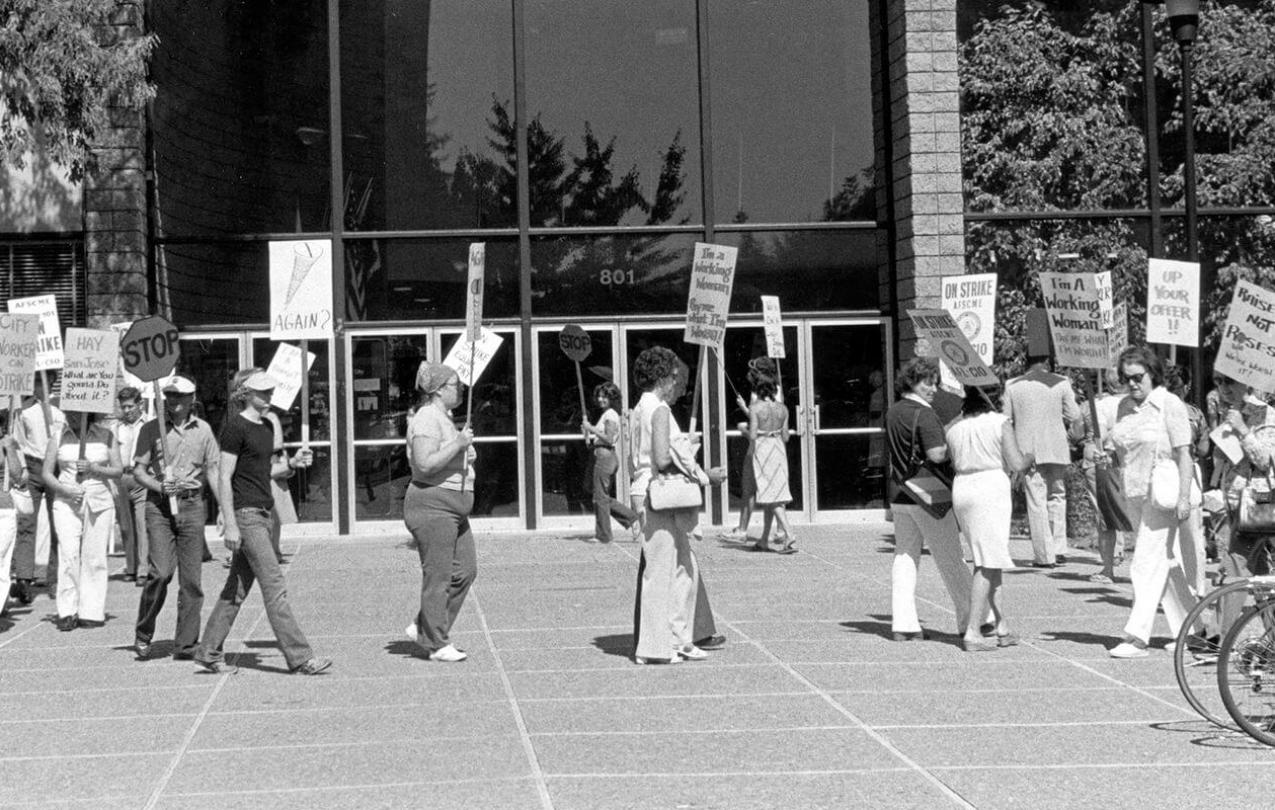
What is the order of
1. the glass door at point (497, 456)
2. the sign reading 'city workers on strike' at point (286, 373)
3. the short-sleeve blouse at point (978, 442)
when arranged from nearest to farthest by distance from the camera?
the short-sleeve blouse at point (978, 442) < the sign reading 'city workers on strike' at point (286, 373) < the glass door at point (497, 456)

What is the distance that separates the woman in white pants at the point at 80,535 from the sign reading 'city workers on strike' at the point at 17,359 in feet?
2.30

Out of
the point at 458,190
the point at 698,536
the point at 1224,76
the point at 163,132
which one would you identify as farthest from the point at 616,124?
the point at 698,536

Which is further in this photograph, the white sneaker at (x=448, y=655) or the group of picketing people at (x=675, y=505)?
the white sneaker at (x=448, y=655)

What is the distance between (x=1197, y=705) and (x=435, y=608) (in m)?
4.55

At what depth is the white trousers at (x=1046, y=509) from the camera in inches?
589

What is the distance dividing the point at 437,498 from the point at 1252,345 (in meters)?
5.00

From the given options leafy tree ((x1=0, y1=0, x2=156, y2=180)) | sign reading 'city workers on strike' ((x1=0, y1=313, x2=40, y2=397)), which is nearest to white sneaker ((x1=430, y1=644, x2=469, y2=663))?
sign reading 'city workers on strike' ((x1=0, y1=313, x2=40, y2=397))

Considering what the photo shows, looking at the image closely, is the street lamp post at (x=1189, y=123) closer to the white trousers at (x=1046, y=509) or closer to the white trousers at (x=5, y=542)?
the white trousers at (x=1046, y=509)

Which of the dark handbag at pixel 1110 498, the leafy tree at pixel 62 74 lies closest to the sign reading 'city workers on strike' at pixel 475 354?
the leafy tree at pixel 62 74

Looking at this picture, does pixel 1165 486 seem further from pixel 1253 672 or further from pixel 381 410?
pixel 381 410

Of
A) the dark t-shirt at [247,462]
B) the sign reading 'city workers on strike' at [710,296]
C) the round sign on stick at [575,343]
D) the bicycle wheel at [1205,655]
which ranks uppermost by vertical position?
the sign reading 'city workers on strike' at [710,296]

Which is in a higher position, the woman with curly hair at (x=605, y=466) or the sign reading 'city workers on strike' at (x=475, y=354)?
the sign reading 'city workers on strike' at (x=475, y=354)

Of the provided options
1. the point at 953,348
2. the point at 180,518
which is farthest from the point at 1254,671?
the point at 180,518

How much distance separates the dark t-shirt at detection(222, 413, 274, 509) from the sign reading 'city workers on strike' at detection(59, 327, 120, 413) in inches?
146
